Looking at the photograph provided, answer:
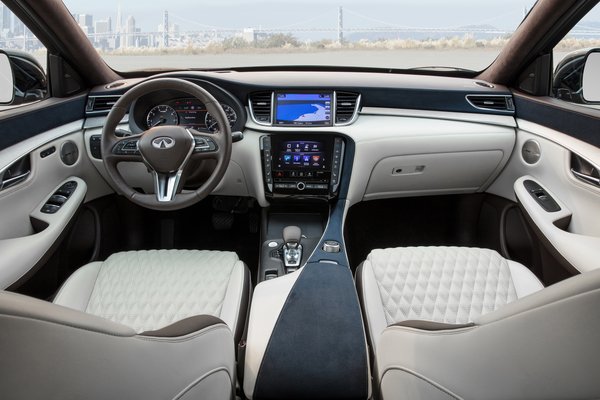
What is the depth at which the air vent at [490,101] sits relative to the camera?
2.62m

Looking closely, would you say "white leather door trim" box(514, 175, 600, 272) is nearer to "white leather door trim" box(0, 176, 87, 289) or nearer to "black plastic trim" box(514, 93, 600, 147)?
"black plastic trim" box(514, 93, 600, 147)

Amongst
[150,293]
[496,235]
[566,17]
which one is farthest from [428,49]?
[150,293]

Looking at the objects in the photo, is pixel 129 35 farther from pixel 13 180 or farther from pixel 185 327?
pixel 185 327

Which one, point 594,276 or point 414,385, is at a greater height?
point 594,276

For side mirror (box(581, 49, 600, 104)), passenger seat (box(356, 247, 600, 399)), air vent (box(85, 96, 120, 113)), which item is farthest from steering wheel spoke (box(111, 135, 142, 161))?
side mirror (box(581, 49, 600, 104))

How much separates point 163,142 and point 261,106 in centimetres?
69

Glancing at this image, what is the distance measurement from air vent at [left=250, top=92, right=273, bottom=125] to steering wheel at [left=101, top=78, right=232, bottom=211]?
508 millimetres

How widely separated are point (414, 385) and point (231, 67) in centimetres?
223

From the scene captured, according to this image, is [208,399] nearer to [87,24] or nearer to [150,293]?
[150,293]

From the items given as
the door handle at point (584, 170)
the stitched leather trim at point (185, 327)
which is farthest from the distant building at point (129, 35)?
the door handle at point (584, 170)

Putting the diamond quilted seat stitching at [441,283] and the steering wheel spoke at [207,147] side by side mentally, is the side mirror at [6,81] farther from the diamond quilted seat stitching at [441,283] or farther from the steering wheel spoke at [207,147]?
the diamond quilted seat stitching at [441,283]

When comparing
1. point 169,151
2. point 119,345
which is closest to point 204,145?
point 169,151

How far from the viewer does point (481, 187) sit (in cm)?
282

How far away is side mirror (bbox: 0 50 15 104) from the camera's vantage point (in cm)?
234
